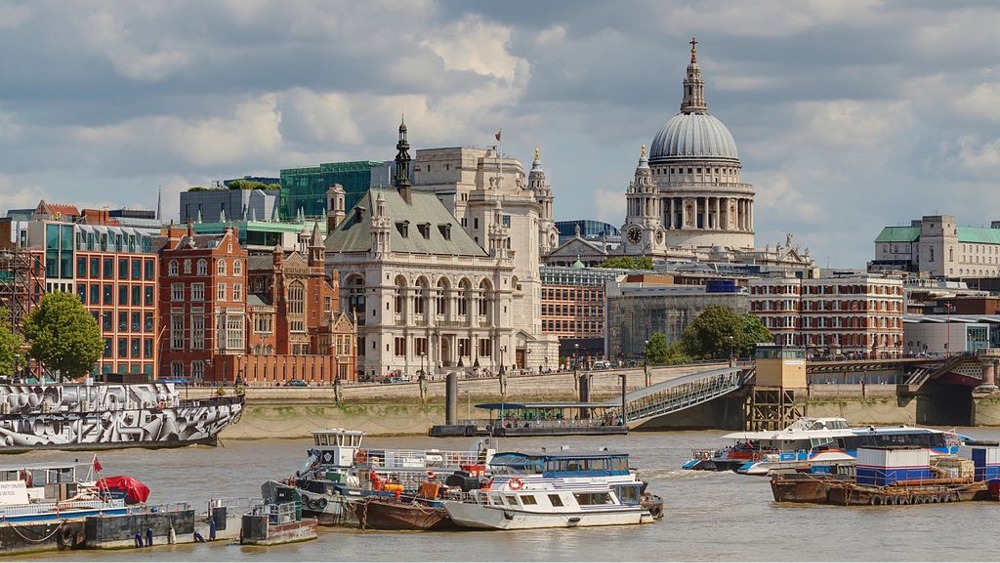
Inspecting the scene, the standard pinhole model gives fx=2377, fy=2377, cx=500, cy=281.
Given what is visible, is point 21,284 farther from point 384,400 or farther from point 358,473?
point 358,473

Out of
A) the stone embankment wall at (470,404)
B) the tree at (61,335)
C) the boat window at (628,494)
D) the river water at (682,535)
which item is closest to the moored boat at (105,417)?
the stone embankment wall at (470,404)

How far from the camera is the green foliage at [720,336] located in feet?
638

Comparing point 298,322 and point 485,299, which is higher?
point 485,299

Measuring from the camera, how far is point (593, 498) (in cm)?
8388

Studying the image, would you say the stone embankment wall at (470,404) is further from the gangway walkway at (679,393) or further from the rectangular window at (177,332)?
the rectangular window at (177,332)

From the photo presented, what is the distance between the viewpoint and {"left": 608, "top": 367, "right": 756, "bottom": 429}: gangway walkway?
502ft

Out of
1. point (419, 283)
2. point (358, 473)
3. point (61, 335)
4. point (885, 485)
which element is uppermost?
point (419, 283)

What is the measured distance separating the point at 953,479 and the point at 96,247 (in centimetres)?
7504

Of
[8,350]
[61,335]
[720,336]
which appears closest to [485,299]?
[720,336]

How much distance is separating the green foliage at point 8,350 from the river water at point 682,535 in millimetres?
28549

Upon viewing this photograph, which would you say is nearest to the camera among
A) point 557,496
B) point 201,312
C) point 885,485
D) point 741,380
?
point 557,496

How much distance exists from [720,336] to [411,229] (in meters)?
27.3

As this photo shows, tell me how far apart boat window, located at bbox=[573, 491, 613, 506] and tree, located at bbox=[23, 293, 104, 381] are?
215 feet

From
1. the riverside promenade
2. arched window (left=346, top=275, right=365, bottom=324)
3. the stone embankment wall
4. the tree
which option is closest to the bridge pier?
the stone embankment wall
